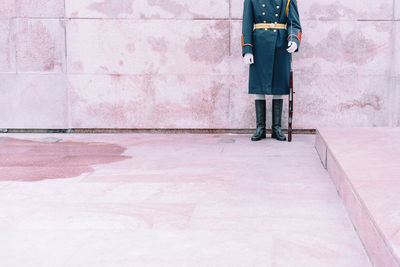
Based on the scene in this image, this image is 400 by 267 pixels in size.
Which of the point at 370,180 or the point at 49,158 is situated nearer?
the point at 370,180

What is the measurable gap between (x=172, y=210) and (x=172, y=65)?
3386mm

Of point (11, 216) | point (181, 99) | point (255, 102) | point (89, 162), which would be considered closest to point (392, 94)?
point (255, 102)

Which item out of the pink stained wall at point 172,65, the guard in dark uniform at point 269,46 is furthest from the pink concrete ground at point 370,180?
the pink stained wall at point 172,65

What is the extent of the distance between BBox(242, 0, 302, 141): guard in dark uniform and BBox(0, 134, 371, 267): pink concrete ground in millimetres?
867

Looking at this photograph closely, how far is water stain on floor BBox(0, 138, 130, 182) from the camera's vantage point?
355 centimetres

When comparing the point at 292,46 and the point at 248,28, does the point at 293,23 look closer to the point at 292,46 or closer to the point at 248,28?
the point at 292,46

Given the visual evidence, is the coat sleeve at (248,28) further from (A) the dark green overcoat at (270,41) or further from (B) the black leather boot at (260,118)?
(B) the black leather boot at (260,118)

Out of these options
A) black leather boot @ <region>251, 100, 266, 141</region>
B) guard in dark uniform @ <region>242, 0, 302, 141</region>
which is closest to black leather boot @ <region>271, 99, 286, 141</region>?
guard in dark uniform @ <region>242, 0, 302, 141</region>

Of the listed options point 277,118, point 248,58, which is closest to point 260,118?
point 277,118

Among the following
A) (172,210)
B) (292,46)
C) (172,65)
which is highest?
(292,46)

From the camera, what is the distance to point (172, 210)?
8.47 ft

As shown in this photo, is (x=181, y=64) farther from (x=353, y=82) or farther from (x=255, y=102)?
(x=353, y=82)

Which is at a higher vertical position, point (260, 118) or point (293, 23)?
point (293, 23)

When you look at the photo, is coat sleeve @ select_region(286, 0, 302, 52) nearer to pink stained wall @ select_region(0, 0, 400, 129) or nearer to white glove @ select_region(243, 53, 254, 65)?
white glove @ select_region(243, 53, 254, 65)
